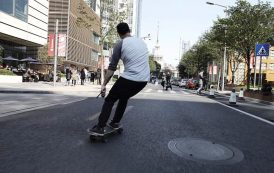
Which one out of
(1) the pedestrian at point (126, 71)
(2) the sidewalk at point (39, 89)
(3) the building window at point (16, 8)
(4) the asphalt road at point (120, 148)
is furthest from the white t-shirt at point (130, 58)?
(3) the building window at point (16, 8)

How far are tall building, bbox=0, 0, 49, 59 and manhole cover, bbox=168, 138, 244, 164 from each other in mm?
33259

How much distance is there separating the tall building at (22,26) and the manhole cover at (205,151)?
3326 cm

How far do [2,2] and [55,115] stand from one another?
1330 inches

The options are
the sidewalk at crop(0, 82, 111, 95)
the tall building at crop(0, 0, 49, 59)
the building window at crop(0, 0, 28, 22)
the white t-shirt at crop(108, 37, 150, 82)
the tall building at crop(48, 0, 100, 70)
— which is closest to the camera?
the white t-shirt at crop(108, 37, 150, 82)

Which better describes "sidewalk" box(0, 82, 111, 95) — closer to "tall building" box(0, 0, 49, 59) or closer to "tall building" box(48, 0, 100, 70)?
"tall building" box(0, 0, 49, 59)

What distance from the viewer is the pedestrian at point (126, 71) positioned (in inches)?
204

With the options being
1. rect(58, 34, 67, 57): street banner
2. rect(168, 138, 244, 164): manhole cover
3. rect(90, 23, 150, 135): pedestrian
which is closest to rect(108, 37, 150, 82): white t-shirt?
rect(90, 23, 150, 135): pedestrian

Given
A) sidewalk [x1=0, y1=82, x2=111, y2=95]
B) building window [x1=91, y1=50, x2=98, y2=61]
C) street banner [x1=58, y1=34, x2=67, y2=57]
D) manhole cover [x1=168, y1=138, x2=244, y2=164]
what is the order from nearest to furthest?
manhole cover [x1=168, y1=138, x2=244, y2=164]
sidewalk [x1=0, y1=82, x2=111, y2=95]
street banner [x1=58, y1=34, x2=67, y2=57]
building window [x1=91, y1=50, x2=98, y2=61]

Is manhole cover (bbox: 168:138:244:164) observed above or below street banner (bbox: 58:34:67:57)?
below

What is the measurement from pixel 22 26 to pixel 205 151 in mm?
42426

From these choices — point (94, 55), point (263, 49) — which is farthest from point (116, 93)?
point (94, 55)

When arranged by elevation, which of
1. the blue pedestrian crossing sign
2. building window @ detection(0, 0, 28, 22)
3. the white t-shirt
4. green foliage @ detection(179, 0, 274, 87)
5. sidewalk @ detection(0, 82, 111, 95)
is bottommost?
sidewalk @ detection(0, 82, 111, 95)

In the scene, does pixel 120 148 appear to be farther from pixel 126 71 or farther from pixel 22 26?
pixel 22 26

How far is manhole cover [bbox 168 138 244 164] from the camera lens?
4.43 metres
